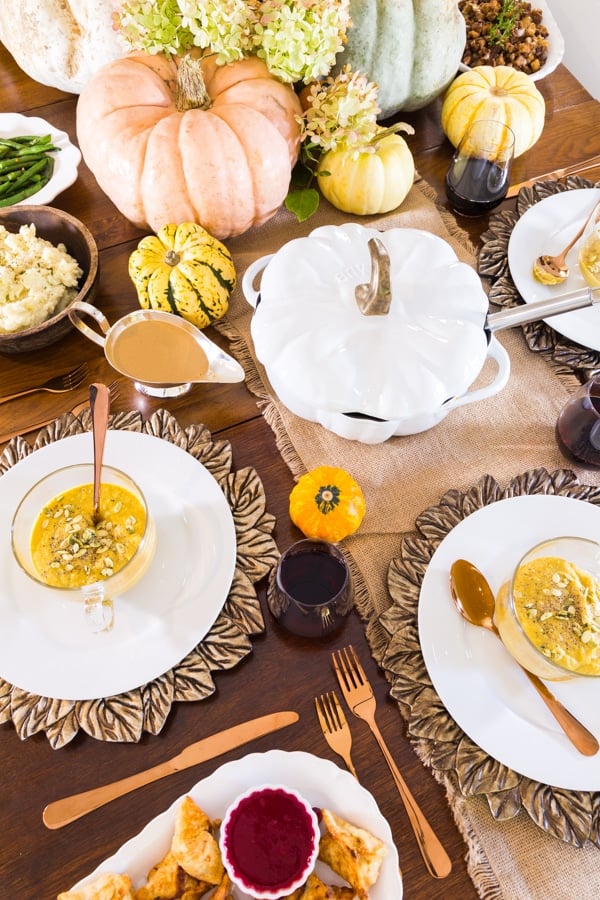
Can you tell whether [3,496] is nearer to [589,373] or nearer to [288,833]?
[288,833]

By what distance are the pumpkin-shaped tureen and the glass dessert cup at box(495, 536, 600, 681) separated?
277mm

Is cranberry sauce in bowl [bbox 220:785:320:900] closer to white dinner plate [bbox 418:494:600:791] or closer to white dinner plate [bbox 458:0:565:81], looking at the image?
white dinner plate [bbox 418:494:600:791]

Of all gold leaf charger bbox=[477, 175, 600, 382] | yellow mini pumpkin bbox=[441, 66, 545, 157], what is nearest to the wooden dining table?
gold leaf charger bbox=[477, 175, 600, 382]

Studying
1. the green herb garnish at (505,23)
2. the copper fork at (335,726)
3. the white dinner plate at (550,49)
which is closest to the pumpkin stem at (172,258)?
the copper fork at (335,726)

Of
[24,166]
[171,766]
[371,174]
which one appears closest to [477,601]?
[171,766]

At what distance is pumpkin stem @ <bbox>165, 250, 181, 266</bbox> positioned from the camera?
1.20 m

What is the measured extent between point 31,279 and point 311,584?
0.72 meters

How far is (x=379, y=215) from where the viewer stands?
1455 millimetres

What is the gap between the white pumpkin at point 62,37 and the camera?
1417mm

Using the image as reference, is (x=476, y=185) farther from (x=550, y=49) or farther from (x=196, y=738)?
(x=196, y=738)

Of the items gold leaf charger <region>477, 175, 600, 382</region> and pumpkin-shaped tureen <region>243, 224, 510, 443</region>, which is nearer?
pumpkin-shaped tureen <region>243, 224, 510, 443</region>

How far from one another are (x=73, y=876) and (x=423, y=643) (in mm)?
558

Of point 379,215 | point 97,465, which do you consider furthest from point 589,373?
point 97,465

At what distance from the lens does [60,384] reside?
1213mm
